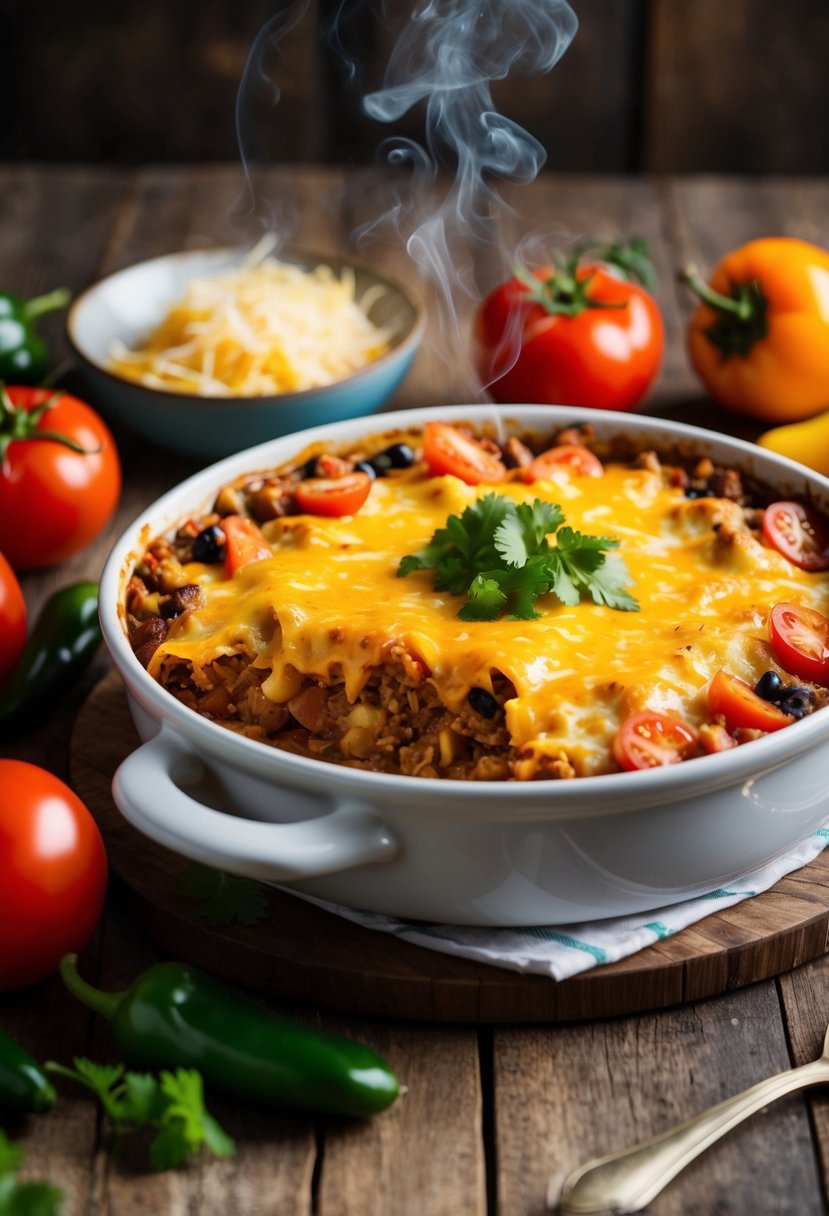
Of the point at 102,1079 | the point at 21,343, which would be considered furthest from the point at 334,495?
the point at 21,343

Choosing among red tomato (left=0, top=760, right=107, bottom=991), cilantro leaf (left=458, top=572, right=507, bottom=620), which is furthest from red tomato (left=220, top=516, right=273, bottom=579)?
red tomato (left=0, top=760, right=107, bottom=991)

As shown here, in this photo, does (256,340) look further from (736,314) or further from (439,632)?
(439,632)

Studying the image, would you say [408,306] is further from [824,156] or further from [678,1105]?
[824,156]

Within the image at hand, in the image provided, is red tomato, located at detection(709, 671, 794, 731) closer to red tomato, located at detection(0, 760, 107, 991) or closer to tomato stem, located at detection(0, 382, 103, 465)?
red tomato, located at detection(0, 760, 107, 991)

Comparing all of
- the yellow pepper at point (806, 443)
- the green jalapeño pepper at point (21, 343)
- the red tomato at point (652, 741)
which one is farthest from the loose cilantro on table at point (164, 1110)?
the green jalapeño pepper at point (21, 343)

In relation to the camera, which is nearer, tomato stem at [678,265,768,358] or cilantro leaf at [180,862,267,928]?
cilantro leaf at [180,862,267,928]

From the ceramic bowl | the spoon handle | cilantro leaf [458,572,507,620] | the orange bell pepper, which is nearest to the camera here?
the spoon handle

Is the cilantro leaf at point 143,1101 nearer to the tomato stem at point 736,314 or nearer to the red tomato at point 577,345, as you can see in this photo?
the red tomato at point 577,345
